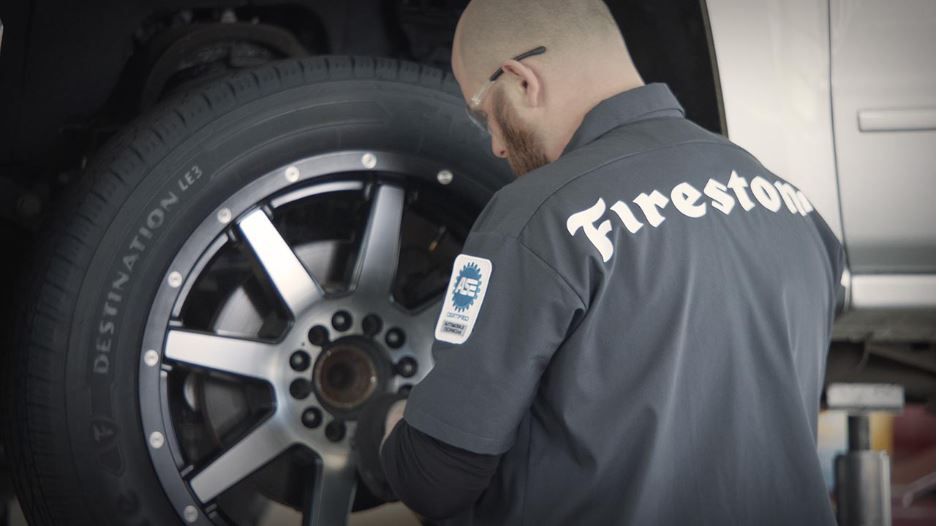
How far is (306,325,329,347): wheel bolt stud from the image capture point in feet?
5.50

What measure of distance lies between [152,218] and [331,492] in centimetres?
50

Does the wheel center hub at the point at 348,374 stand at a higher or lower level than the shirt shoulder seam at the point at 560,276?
lower

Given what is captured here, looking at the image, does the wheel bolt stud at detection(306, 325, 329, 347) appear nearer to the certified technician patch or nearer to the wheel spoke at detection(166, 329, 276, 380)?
the wheel spoke at detection(166, 329, 276, 380)

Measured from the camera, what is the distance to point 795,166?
6.23 ft

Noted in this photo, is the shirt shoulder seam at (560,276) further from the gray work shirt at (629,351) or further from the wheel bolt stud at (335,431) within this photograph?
the wheel bolt stud at (335,431)

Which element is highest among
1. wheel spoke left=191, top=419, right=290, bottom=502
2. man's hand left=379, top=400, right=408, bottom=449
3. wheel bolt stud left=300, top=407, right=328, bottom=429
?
man's hand left=379, top=400, right=408, bottom=449

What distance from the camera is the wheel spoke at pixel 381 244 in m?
1.73

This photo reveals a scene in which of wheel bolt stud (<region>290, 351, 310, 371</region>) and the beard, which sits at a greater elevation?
the beard

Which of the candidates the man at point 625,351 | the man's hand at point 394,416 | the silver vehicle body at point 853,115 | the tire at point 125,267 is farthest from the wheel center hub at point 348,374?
the silver vehicle body at point 853,115

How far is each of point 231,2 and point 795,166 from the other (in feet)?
3.41

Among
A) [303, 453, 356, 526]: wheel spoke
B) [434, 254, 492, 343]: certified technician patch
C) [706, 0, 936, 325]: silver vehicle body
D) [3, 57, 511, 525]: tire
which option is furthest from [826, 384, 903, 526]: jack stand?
[434, 254, 492, 343]: certified technician patch

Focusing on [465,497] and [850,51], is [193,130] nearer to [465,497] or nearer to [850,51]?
[465,497]

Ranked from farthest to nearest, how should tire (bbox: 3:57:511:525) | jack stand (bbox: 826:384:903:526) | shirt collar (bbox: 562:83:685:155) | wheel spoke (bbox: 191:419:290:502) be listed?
jack stand (bbox: 826:384:903:526)
wheel spoke (bbox: 191:419:290:502)
tire (bbox: 3:57:511:525)
shirt collar (bbox: 562:83:685:155)

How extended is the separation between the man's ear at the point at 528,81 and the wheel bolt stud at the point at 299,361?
536 mm
